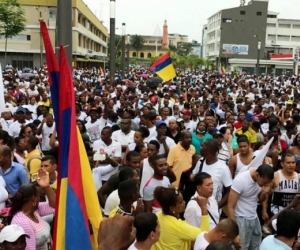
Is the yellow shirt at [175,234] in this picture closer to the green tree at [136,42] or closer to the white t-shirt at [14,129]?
the white t-shirt at [14,129]

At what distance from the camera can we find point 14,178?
4.86 meters

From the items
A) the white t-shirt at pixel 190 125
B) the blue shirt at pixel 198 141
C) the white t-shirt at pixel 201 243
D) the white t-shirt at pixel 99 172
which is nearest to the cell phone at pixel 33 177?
Answer: the white t-shirt at pixel 99 172

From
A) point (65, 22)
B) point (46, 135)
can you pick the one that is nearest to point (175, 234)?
point (65, 22)

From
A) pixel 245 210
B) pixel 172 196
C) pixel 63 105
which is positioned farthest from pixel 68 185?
pixel 245 210

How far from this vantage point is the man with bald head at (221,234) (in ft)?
11.1

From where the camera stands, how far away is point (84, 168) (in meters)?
3.22

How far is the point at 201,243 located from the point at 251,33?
257ft

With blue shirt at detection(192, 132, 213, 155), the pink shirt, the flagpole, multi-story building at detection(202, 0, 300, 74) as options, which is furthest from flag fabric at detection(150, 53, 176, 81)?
multi-story building at detection(202, 0, 300, 74)

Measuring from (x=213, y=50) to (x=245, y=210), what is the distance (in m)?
82.0

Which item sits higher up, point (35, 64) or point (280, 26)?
point (280, 26)

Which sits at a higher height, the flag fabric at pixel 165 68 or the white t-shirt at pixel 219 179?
the flag fabric at pixel 165 68

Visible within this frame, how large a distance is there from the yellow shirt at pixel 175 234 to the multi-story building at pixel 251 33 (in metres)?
69.8

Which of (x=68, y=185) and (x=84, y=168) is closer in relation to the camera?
(x=68, y=185)

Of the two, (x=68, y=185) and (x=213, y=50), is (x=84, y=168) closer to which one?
(x=68, y=185)
